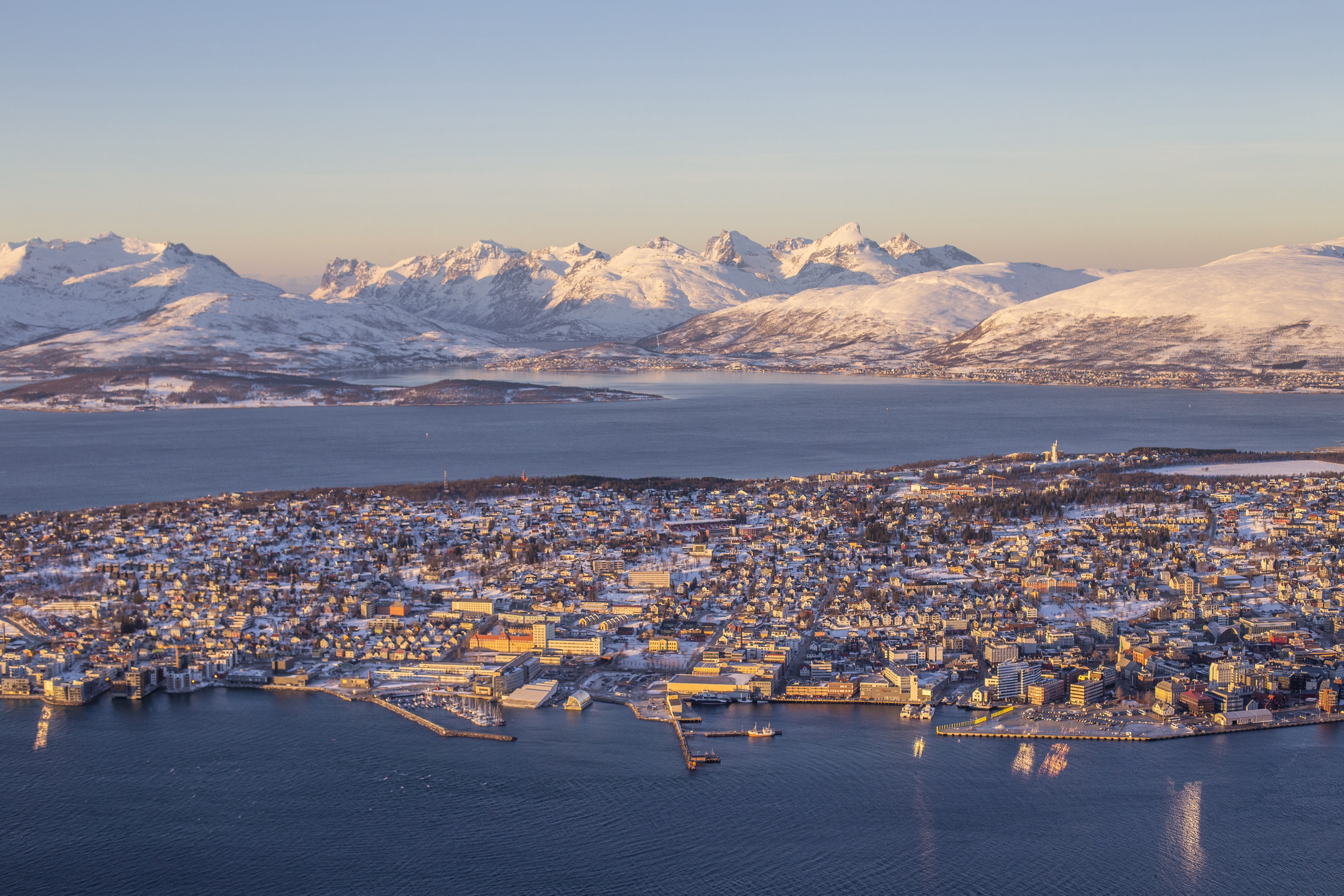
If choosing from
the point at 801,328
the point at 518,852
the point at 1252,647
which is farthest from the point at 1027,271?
the point at 518,852

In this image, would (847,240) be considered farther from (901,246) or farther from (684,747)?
(684,747)

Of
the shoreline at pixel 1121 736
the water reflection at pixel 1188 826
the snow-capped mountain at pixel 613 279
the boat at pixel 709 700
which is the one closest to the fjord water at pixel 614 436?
the boat at pixel 709 700

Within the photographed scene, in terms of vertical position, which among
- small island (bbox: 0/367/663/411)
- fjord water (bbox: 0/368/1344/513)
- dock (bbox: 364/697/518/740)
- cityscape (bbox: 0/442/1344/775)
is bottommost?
dock (bbox: 364/697/518/740)

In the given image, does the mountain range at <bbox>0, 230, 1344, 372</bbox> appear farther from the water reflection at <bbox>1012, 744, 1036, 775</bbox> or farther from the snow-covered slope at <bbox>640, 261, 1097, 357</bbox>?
the water reflection at <bbox>1012, 744, 1036, 775</bbox>

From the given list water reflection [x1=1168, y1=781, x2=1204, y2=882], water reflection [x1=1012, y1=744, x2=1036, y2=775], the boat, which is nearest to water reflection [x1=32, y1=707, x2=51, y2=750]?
the boat

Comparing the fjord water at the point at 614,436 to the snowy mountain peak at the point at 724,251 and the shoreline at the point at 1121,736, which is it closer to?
the shoreline at the point at 1121,736

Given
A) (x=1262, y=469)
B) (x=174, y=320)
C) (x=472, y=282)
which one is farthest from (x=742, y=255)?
(x=1262, y=469)
